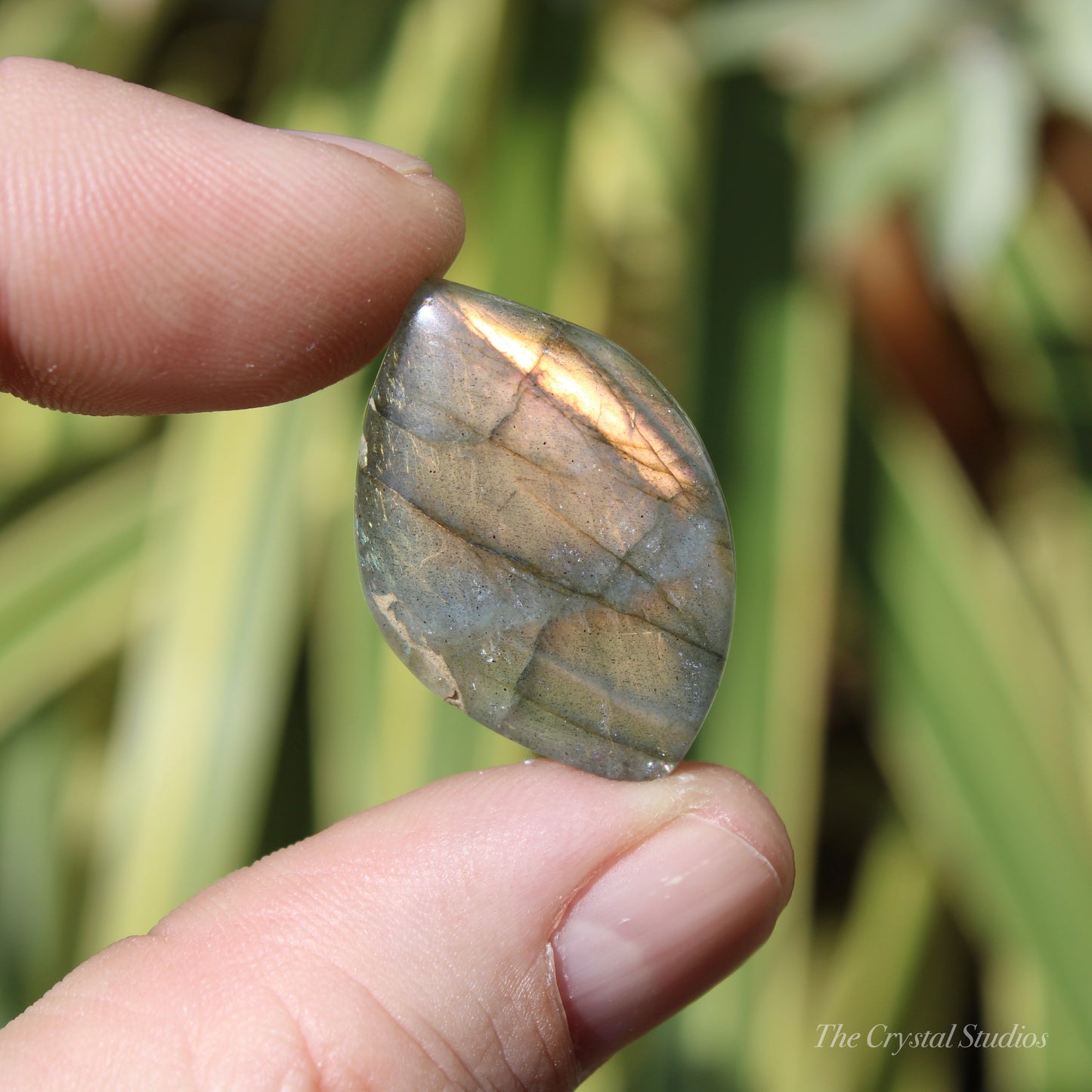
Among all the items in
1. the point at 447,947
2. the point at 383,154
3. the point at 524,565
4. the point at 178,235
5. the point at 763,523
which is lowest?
the point at 447,947

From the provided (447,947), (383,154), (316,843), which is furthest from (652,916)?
(383,154)

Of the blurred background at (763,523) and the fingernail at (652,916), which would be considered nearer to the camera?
the fingernail at (652,916)

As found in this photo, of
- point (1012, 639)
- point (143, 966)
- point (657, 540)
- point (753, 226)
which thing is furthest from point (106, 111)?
point (1012, 639)

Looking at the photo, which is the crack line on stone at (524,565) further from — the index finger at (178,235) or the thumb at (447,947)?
the index finger at (178,235)

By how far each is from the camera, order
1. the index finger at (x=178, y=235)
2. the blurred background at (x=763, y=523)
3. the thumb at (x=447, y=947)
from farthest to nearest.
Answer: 1. the blurred background at (x=763, y=523)
2. the index finger at (x=178, y=235)
3. the thumb at (x=447, y=947)

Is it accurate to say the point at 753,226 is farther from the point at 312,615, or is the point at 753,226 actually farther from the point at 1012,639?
the point at 312,615

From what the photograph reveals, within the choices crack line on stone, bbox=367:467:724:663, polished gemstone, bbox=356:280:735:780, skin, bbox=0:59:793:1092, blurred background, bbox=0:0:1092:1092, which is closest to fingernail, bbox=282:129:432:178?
skin, bbox=0:59:793:1092

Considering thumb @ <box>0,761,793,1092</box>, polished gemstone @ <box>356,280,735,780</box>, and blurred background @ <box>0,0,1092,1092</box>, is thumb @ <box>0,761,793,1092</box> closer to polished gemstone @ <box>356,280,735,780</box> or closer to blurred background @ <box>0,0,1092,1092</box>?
polished gemstone @ <box>356,280,735,780</box>

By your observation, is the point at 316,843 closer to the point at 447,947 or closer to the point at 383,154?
the point at 447,947

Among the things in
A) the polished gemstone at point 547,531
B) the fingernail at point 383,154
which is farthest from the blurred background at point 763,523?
the fingernail at point 383,154
